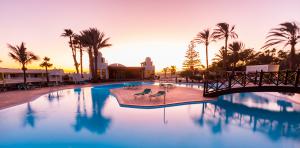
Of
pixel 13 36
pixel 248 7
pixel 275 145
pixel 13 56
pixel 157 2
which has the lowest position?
pixel 275 145

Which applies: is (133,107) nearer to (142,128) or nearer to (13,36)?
(142,128)

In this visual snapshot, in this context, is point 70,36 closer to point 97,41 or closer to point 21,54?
point 97,41

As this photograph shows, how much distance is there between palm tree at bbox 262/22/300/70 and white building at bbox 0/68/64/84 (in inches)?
1390

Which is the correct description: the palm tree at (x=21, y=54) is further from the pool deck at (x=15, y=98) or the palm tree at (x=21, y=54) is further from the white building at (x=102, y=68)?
the white building at (x=102, y=68)

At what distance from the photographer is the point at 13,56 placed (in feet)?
69.5

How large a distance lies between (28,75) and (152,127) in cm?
3049

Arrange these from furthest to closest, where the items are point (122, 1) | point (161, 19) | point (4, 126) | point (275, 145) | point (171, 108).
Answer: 1. point (161, 19)
2. point (122, 1)
3. point (171, 108)
4. point (4, 126)
5. point (275, 145)

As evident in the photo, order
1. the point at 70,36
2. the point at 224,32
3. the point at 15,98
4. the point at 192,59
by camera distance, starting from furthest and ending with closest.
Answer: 1. the point at 192,59
2. the point at 70,36
3. the point at 224,32
4. the point at 15,98

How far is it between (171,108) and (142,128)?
141 inches

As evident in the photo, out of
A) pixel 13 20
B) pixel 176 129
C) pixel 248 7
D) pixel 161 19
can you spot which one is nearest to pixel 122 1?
pixel 161 19

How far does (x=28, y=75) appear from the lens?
84.5ft

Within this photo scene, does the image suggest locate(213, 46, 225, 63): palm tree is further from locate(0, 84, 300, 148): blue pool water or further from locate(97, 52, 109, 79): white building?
locate(97, 52, 109, 79): white building

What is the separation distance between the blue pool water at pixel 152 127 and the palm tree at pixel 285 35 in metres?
9.27

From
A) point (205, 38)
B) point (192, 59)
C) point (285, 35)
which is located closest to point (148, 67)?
point (192, 59)
